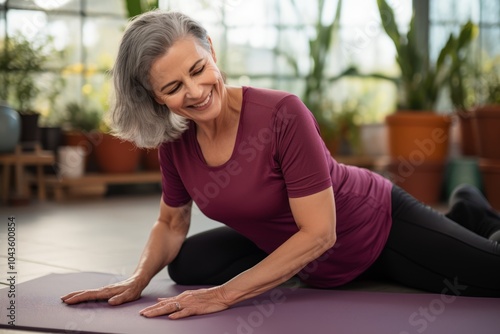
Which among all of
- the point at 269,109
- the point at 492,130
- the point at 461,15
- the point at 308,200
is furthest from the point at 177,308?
the point at 461,15

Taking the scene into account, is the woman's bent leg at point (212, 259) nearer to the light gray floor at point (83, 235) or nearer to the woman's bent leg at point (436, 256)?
the light gray floor at point (83, 235)

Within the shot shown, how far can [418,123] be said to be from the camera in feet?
16.1

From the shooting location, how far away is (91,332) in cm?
174

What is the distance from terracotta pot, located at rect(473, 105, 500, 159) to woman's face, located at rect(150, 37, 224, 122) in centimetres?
302

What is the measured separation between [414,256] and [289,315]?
0.50 meters

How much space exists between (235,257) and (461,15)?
4.00 metres

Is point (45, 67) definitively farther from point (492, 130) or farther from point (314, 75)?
point (492, 130)

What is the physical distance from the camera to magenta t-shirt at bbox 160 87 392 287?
188cm

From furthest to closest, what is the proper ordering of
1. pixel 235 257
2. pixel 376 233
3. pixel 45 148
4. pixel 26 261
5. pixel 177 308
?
1. pixel 45 148
2. pixel 26 261
3. pixel 235 257
4. pixel 376 233
5. pixel 177 308

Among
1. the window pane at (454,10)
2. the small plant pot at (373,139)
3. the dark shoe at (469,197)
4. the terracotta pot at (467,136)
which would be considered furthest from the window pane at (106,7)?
the dark shoe at (469,197)

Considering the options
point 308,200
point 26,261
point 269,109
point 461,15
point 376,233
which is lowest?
point 26,261

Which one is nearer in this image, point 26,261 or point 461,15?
point 26,261

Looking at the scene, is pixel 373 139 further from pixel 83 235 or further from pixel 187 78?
pixel 187 78

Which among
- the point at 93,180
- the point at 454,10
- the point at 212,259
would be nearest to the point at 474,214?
the point at 212,259
